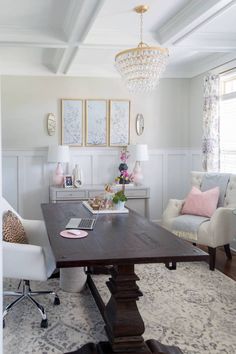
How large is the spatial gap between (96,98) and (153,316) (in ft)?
12.1

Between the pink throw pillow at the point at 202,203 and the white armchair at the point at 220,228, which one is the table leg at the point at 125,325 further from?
the pink throw pillow at the point at 202,203

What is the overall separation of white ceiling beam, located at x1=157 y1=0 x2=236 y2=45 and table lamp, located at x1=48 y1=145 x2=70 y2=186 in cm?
215

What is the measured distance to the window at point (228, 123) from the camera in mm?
4926

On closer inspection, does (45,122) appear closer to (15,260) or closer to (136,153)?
(136,153)

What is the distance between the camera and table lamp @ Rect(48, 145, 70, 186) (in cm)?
533

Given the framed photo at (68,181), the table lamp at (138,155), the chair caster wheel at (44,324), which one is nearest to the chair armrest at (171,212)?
the table lamp at (138,155)

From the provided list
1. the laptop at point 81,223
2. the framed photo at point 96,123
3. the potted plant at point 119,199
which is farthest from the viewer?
the framed photo at point 96,123

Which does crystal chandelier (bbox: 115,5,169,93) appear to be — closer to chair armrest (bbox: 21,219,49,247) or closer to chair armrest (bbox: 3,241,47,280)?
chair armrest (bbox: 21,219,49,247)

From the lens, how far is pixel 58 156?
532 cm

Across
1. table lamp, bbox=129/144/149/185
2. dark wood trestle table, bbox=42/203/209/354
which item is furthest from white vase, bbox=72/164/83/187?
dark wood trestle table, bbox=42/203/209/354

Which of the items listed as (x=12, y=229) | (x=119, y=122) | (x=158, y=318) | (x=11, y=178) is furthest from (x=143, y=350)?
(x=119, y=122)

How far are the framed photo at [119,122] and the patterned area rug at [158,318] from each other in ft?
8.46

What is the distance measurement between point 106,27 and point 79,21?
609 mm

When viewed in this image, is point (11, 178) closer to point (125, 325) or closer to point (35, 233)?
point (35, 233)
